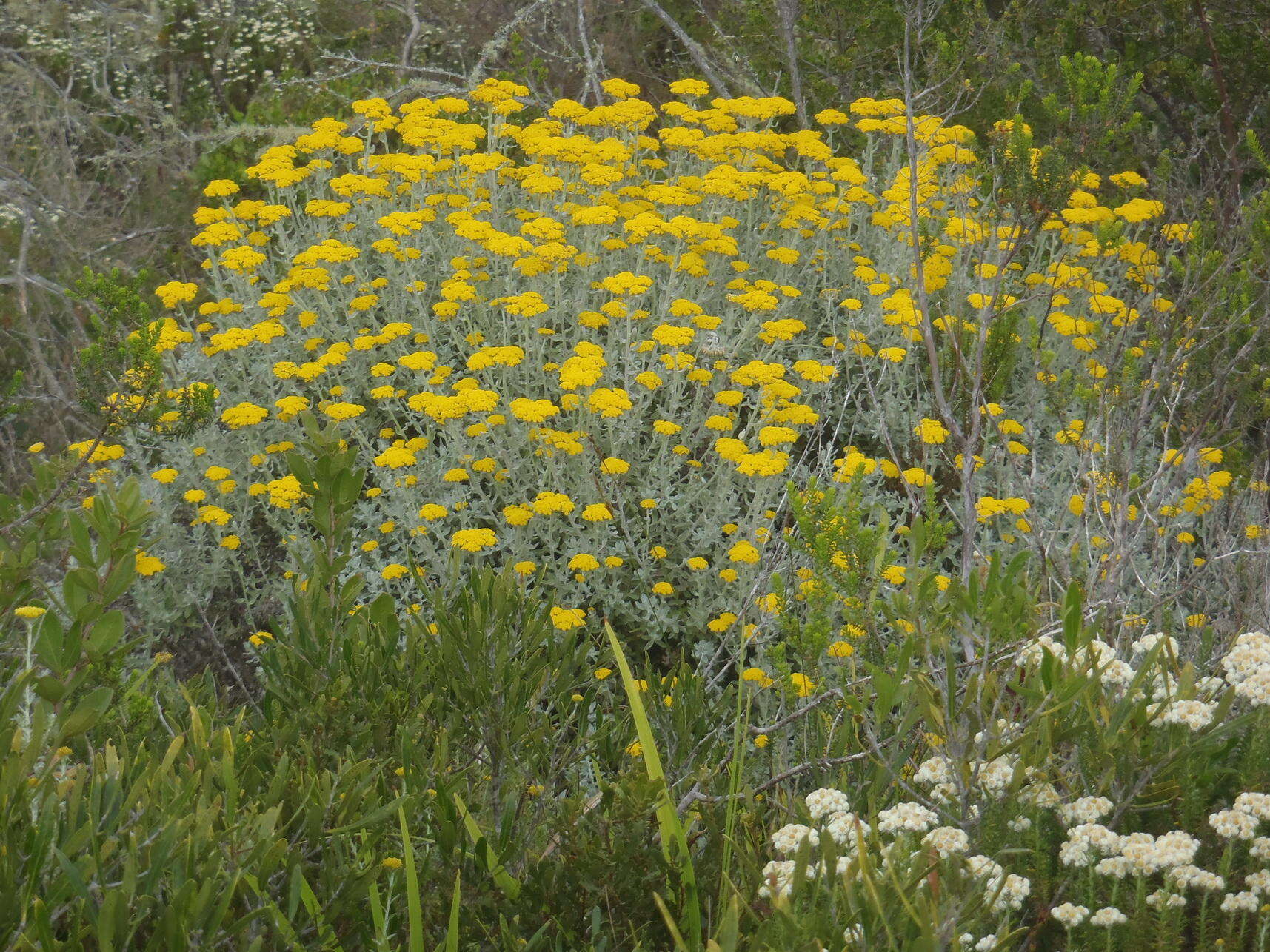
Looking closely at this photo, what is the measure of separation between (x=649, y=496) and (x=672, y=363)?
0.51 meters

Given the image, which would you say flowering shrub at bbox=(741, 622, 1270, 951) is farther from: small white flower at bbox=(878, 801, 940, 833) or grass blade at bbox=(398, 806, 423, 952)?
grass blade at bbox=(398, 806, 423, 952)

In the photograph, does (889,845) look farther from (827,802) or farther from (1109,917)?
(1109,917)

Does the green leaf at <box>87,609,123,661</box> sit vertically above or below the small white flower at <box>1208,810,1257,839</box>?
above

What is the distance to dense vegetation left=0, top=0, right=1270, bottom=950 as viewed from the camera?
1633 millimetres

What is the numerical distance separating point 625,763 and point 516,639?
320 mm

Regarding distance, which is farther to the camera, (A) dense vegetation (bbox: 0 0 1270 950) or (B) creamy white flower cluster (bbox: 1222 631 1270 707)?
(B) creamy white flower cluster (bbox: 1222 631 1270 707)

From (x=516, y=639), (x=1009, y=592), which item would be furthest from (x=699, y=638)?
(x=1009, y=592)

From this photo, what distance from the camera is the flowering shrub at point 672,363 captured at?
12.7ft

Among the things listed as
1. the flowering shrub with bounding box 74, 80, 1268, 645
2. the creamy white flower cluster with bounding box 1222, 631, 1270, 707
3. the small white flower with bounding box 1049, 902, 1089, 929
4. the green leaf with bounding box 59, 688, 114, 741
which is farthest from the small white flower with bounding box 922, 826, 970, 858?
the flowering shrub with bounding box 74, 80, 1268, 645

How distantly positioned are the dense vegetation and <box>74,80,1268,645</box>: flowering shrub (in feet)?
0.11

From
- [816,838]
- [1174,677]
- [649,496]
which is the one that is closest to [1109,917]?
[816,838]

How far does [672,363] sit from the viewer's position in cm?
443

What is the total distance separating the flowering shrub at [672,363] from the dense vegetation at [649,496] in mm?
35

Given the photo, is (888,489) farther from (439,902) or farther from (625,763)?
(439,902)
